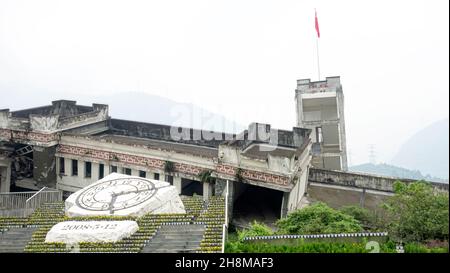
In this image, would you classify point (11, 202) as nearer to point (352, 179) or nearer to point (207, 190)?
point (207, 190)

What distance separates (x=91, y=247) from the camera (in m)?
15.6

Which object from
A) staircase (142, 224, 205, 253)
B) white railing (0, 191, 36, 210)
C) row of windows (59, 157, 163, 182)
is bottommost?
staircase (142, 224, 205, 253)

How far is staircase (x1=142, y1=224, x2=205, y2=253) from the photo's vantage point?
15.1 meters

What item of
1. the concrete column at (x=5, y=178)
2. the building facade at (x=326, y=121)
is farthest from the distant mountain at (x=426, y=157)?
the concrete column at (x=5, y=178)

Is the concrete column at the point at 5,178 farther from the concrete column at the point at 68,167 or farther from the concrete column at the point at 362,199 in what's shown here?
the concrete column at the point at 362,199

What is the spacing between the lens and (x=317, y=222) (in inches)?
747

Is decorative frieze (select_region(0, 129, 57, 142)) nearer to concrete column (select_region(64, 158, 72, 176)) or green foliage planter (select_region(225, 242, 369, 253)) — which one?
concrete column (select_region(64, 158, 72, 176))

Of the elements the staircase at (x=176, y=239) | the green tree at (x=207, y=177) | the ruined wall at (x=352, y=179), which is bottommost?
the staircase at (x=176, y=239)

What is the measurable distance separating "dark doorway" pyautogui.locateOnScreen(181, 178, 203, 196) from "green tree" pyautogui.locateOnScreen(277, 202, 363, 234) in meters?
9.46

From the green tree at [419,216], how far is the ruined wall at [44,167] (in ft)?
71.1

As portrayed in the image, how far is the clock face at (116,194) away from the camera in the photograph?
2025cm

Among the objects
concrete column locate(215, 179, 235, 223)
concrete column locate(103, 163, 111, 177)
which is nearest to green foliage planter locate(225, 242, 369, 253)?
concrete column locate(215, 179, 235, 223)

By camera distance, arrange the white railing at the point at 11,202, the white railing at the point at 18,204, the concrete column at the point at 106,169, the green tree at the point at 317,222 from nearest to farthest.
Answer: the green tree at the point at 317,222, the white railing at the point at 18,204, the white railing at the point at 11,202, the concrete column at the point at 106,169
